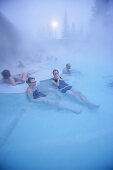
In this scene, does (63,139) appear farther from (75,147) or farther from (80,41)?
(80,41)

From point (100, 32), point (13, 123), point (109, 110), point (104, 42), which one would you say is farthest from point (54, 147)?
point (100, 32)

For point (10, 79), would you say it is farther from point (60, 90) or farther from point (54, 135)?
point (54, 135)

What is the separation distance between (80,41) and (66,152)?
14172mm

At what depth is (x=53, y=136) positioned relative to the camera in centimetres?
269

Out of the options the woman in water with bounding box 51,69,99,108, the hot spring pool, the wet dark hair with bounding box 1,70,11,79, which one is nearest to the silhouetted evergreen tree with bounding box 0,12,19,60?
the wet dark hair with bounding box 1,70,11,79

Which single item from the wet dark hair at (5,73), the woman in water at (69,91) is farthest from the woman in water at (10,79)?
the woman in water at (69,91)

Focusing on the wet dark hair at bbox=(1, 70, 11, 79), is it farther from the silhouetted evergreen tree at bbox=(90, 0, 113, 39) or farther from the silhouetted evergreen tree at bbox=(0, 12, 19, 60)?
the silhouetted evergreen tree at bbox=(90, 0, 113, 39)

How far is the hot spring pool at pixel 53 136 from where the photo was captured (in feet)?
7.06

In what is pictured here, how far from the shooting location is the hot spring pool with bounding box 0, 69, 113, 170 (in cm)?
215

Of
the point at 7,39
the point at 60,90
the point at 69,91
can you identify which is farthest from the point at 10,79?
the point at 7,39

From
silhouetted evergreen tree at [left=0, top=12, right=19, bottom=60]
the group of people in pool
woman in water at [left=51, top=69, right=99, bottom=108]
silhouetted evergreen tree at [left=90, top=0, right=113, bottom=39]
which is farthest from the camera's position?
silhouetted evergreen tree at [left=90, top=0, right=113, bottom=39]

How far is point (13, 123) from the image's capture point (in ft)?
10.2

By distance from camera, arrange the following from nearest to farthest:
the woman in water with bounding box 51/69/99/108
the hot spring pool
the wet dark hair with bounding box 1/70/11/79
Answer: the hot spring pool < the woman in water with bounding box 51/69/99/108 < the wet dark hair with bounding box 1/70/11/79

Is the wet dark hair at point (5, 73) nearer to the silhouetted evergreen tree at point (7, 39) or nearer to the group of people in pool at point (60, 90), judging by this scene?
the group of people in pool at point (60, 90)
